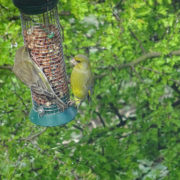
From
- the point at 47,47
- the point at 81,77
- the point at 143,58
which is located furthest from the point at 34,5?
the point at 143,58

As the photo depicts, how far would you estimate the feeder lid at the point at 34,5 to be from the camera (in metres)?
2.88

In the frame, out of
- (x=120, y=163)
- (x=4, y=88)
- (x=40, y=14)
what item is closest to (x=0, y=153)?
(x=4, y=88)

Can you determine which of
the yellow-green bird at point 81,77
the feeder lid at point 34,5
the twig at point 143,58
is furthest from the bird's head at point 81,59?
the twig at point 143,58

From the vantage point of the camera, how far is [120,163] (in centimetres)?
439

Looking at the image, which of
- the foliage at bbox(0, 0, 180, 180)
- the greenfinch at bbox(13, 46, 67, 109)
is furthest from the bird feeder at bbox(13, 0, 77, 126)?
the foliage at bbox(0, 0, 180, 180)

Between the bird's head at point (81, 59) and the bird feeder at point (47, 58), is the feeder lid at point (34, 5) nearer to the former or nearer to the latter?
the bird feeder at point (47, 58)

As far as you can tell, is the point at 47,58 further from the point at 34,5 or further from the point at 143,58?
the point at 143,58

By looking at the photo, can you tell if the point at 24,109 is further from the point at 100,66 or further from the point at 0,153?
the point at 100,66

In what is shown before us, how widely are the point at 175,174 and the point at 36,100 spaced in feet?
6.38

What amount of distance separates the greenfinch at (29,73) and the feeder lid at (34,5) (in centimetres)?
42

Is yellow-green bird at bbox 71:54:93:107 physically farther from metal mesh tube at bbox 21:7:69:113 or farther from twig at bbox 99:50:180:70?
twig at bbox 99:50:180:70

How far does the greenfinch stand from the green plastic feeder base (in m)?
0.22

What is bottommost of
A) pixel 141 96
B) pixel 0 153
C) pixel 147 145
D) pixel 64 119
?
pixel 147 145

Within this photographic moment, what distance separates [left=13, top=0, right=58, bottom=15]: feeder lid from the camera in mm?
2877
